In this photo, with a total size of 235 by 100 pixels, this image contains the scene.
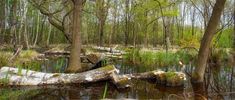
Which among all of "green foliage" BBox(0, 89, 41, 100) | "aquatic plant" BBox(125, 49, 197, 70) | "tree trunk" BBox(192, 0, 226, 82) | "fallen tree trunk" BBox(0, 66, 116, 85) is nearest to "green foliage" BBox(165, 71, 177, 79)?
"tree trunk" BBox(192, 0, 226, 82)

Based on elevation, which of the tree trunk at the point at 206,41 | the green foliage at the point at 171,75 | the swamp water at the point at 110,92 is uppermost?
the tree trunk at the point at 206,41

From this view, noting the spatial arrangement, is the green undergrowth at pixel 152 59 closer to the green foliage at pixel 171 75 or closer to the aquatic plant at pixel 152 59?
the aquatic plant at pixel 152 59

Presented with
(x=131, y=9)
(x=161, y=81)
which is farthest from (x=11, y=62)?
(x=131, y=9)

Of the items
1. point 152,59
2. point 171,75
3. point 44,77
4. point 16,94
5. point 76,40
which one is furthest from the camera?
point 152,59

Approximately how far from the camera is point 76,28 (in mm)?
14336

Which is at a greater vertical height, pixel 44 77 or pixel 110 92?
pixel 44 77

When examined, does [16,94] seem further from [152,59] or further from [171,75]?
[152,59]

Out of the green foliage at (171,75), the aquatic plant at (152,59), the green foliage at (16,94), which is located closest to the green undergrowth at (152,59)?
the aquatic plant at (152,59)

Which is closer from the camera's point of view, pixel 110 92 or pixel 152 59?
pixel 110 92

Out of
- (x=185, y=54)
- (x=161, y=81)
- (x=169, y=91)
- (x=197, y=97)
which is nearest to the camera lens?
(x=197, y=97)

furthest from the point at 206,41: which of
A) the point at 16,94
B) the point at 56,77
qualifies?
the point at 16,94

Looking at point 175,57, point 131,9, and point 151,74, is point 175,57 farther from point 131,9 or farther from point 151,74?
point 131,9

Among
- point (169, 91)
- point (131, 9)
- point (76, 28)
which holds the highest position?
point (131, 9)

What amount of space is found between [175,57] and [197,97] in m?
8.78
